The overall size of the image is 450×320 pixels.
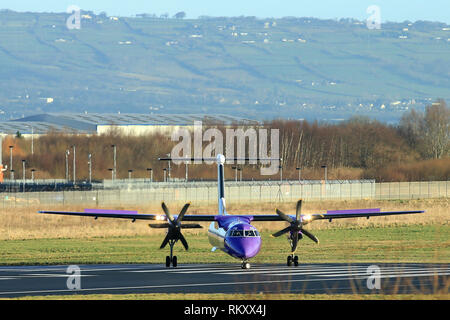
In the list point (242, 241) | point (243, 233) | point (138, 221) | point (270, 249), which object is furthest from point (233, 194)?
point (242, 241)

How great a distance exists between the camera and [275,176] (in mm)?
173625

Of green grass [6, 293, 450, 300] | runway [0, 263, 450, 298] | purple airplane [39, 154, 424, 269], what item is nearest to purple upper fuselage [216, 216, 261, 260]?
purple airplane [39, 154, 424, 269]

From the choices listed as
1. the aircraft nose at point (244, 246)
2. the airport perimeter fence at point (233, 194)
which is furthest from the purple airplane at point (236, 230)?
the airport perimeter fence at point (233, 194)

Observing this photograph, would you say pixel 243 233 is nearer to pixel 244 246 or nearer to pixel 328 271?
pixel 244 246

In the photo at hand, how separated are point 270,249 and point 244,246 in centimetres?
1888

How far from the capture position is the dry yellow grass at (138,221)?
8306 centimetres

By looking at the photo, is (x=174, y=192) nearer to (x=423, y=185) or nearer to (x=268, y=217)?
(x=423, y=185)

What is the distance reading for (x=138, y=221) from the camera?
9444cm

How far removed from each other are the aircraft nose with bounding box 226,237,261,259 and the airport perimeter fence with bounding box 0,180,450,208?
220ft

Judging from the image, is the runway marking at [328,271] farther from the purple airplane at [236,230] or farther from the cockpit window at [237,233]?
the cockpit window at [237,233]

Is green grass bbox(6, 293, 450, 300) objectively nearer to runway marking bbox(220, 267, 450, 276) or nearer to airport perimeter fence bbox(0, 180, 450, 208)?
runway marking bbox(220, 267, 450, 276)

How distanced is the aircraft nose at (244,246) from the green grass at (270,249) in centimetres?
643

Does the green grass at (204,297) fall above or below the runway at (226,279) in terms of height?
above
